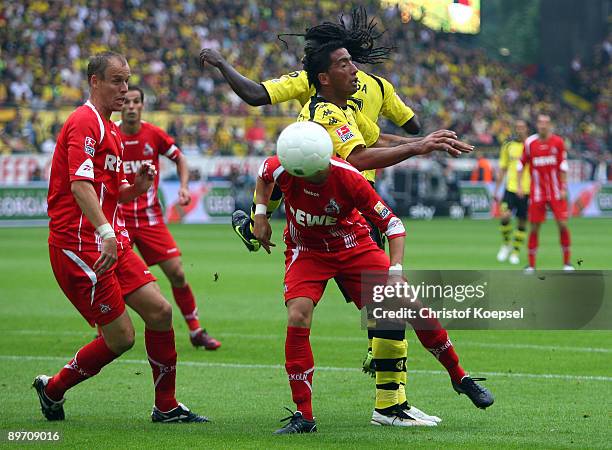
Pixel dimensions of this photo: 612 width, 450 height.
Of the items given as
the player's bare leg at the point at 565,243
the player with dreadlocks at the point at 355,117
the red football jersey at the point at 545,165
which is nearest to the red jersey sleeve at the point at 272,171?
the player with dreadlocks at the point at 355,117

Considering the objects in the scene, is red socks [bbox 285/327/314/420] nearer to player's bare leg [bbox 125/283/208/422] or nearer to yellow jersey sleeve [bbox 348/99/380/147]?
player's bare leg [bbox 125/283/208/422]

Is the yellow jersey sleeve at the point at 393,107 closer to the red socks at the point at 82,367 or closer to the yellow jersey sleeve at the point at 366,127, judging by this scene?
the yellow jersey sleeve at the point at 366,127

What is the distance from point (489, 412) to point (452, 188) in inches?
1212

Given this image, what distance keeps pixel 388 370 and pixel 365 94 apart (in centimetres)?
207

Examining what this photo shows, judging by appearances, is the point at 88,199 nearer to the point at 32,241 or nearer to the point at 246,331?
the point at 246,331

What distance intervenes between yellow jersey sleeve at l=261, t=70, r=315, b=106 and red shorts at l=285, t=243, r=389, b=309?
4.27 ft

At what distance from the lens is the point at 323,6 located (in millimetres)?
43281

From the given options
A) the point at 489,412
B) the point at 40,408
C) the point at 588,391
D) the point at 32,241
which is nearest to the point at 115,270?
the point at 40,408

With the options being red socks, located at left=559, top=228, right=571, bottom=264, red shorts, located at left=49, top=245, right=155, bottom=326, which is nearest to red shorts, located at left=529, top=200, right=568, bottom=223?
red socks, located at left=559, top=228, right=571, bottom=264

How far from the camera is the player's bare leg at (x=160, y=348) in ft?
24.1

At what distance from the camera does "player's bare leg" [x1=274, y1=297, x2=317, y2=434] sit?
6836 millimetres

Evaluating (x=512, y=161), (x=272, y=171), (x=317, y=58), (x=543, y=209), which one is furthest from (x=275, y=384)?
(x=512, y=161)

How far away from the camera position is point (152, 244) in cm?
1127

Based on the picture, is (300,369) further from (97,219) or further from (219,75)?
(219,75)
